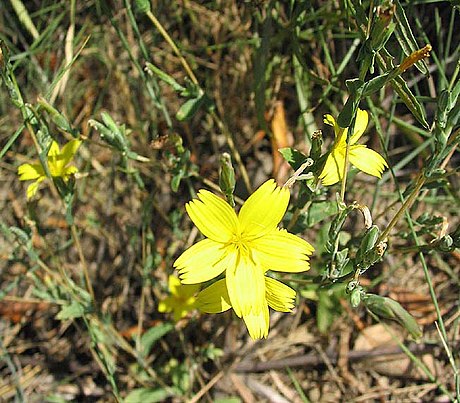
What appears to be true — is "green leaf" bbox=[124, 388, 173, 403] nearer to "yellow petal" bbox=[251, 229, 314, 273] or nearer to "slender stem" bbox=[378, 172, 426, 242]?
"yellow petal" bbox=[251, 229, 314, 273]

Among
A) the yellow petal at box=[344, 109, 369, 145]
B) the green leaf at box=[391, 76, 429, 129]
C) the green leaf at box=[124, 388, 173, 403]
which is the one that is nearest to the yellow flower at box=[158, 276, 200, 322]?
the green leaf at box=[124, 388, 173, 403]

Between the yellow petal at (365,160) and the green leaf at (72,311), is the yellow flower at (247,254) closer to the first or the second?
the yellow petal at (365,160)

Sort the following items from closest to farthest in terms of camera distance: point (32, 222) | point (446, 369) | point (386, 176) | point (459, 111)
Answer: point (459, 111) → point (32, 222) → point (386, 176) → point (446, 369)

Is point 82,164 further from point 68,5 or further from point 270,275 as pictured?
point 270,275

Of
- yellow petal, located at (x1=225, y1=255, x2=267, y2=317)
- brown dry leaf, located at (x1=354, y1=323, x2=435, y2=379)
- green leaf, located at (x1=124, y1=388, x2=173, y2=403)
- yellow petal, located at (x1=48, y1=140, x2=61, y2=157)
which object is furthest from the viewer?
brown dry leaf, located at (x1=354, y1=323, x2=435, y2=379)

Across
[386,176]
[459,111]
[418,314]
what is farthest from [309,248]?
[418,314]

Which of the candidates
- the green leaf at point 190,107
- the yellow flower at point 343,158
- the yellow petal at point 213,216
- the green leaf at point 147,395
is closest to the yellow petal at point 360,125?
the yellow flower at point 343,158
